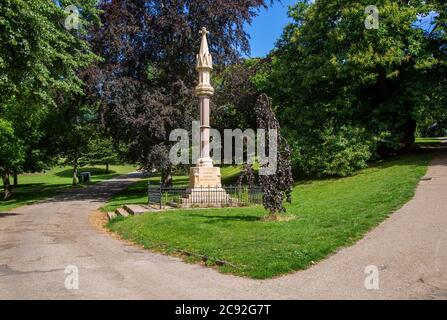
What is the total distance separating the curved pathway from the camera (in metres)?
6.33

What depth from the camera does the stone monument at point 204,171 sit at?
17.6 metres

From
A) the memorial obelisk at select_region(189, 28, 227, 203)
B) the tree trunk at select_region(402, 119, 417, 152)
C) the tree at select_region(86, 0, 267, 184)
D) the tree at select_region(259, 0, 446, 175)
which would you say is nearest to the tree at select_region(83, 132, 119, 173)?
the tree at select_region(86, 0, 267, 184)

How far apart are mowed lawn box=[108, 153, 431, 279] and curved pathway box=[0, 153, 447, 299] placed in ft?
1.26

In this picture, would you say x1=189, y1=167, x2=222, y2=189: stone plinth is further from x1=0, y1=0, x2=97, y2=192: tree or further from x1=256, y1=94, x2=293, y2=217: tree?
x1=0, y1=0, x2=97, y2=192: tree

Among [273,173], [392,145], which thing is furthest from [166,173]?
[273,173]

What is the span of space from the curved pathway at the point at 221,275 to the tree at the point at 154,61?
505 inches

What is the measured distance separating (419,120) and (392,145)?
198 centimetres

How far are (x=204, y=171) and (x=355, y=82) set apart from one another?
12426mm

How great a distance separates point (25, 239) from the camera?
1298 centimetres

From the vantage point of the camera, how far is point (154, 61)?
27.2 m
